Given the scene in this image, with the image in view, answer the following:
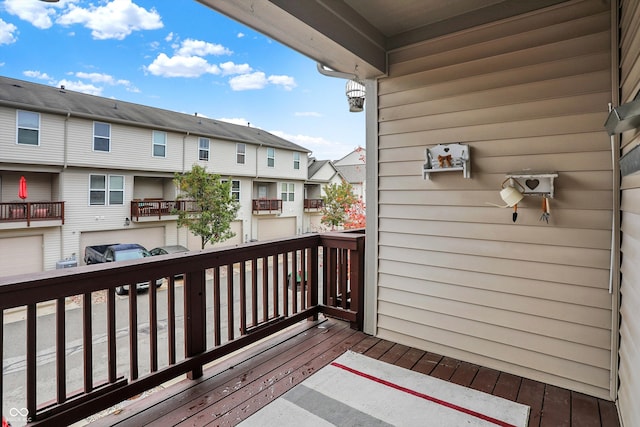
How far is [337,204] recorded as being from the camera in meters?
10.2

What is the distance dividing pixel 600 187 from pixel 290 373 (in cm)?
215

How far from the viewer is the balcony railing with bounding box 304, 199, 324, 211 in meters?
11.6

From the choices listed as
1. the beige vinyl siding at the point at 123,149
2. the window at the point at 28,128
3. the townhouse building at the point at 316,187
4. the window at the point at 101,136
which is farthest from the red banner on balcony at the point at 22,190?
the townhouse building at the point at 316,187

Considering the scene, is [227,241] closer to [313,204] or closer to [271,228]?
[271,228]

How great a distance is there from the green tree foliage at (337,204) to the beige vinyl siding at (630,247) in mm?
7279

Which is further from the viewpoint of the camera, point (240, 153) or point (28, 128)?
point (240, 153)

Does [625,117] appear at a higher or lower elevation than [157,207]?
higher

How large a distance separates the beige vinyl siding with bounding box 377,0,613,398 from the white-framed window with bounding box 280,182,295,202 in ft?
30.7

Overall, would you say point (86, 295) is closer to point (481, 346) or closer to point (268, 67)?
point (481, 346)

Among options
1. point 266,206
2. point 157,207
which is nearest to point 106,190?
point 157,207

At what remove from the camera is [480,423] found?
1.59m

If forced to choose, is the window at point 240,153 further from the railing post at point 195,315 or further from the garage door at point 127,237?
the railing post at point 195,315

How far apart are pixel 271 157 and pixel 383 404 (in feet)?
33.4

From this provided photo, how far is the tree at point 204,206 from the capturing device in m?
8.65
